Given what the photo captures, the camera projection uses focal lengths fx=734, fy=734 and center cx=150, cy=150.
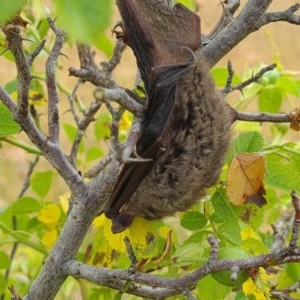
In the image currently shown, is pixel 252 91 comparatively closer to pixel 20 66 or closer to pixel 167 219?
pixel 167 219

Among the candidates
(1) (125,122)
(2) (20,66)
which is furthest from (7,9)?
(1) (125,122)

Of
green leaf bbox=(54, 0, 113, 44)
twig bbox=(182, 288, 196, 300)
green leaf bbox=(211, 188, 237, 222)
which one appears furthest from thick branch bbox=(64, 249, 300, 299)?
green leaf bbox=(54, 0, 113, 44)

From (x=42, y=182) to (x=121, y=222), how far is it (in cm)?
82

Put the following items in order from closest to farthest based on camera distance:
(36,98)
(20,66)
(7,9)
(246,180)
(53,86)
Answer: (7,9) < (20,66) < (53,86) < (246,180) < (36,98)

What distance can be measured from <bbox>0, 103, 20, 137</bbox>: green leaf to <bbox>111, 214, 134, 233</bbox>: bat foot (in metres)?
0.28

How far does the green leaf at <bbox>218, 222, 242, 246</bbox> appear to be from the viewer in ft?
4.90

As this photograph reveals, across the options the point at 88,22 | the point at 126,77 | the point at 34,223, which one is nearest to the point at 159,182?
the point at 88,22

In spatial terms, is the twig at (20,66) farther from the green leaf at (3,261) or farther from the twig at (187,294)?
the green leaf at (3,261)

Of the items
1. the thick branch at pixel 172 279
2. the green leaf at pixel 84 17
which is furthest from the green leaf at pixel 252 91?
the green leaf at pixel 84 17

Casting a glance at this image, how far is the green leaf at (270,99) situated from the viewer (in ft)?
7.18

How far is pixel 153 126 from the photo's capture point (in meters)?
1.23

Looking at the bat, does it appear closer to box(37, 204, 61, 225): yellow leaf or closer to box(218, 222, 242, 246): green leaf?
box(218, 222, 242, 246): green leaf

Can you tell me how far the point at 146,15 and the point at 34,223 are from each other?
938 millimetres

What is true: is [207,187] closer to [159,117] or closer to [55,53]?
[159,117]
